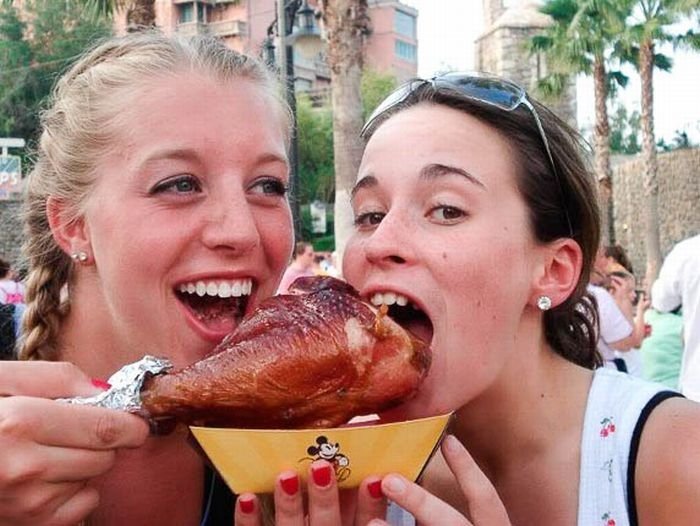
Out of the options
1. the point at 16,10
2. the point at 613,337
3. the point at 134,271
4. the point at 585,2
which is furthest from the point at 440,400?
the point at 16,10

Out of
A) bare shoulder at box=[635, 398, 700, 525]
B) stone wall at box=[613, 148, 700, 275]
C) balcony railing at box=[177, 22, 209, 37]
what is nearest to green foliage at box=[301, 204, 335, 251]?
stone wall at box=[613, 148, 700, 275]

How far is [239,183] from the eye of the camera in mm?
2434

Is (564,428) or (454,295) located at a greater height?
(454,295)

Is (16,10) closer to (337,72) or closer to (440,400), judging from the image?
(337,72)

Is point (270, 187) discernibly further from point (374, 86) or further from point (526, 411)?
point (374, 86)

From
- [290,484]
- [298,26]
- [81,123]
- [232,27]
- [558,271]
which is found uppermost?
[232,27]

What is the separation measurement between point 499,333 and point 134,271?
107 centimetres

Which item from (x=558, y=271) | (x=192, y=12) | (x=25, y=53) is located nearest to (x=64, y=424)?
(x=558, y=271)

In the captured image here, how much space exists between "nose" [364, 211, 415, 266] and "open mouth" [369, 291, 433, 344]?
0.31 feet

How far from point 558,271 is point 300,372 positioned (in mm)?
1040

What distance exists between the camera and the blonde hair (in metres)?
2.58

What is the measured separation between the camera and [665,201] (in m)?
29.0

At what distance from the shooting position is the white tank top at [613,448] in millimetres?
2201

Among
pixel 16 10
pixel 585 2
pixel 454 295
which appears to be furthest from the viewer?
pixel 16 10
